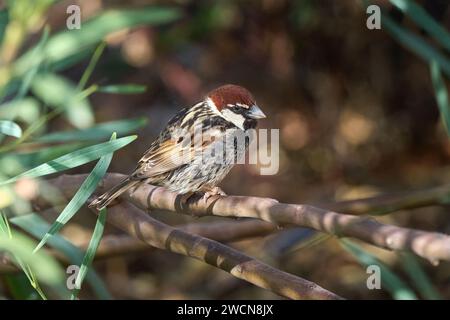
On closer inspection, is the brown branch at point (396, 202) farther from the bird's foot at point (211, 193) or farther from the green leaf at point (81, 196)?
the green leaf at point (81, 196)

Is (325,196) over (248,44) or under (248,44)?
under

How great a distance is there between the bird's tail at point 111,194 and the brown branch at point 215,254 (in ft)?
0.18

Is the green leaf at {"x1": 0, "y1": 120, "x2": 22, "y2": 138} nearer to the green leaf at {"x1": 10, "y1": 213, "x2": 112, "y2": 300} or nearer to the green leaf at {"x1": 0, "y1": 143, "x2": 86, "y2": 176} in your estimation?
the green leaf at {"x1": 0, "y1": 143, "x2": 86, "y2": 176}

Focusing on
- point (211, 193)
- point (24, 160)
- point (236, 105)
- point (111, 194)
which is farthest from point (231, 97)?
point (24, 160)

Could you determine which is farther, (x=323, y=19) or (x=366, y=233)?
(x=323, y=19)

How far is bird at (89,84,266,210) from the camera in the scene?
1856 millimetres

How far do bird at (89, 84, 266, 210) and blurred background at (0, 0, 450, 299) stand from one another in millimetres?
1434

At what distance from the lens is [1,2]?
2.85m

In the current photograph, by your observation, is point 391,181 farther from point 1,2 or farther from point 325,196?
point 1,2

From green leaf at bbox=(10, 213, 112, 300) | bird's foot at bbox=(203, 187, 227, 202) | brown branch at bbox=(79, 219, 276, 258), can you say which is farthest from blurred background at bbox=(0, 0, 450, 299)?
bird's foot at bbox=(203, 187, 227, 202)

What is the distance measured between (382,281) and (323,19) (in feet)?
5.19

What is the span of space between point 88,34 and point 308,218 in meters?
0.85
